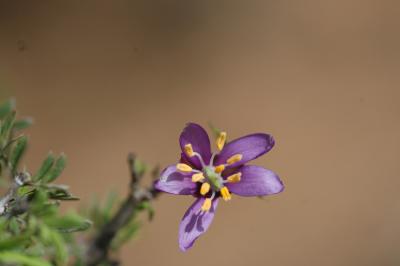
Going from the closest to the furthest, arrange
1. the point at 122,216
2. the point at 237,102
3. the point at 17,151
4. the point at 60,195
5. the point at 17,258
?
the point at 17,258 → the point at 60,195 → the point at 17,151 → the point at 122,216 → the point at 237,102

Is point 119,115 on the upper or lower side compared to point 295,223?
upper

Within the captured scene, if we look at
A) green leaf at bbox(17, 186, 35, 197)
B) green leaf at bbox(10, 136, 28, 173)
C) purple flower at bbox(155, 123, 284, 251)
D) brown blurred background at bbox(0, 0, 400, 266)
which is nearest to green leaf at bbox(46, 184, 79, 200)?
→ green leaf at bbox(17, 186, 35, 197)

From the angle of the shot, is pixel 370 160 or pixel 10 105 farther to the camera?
pixel 370 160

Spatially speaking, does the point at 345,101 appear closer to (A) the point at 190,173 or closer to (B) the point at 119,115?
(B) the point at 119,115

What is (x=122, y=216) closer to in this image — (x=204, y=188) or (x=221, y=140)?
(x=204, y=188)

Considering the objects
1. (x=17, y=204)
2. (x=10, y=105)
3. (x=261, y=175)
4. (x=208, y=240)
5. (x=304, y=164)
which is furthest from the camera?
(x=304, y=164)

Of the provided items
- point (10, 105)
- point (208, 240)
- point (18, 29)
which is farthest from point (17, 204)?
point (18, 29)

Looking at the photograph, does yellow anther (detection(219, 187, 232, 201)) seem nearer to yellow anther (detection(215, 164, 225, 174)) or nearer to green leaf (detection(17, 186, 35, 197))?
yellow anther (detection(215, 164, 225, 174))

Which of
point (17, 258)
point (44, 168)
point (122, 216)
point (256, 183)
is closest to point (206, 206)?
point (256, 183)
